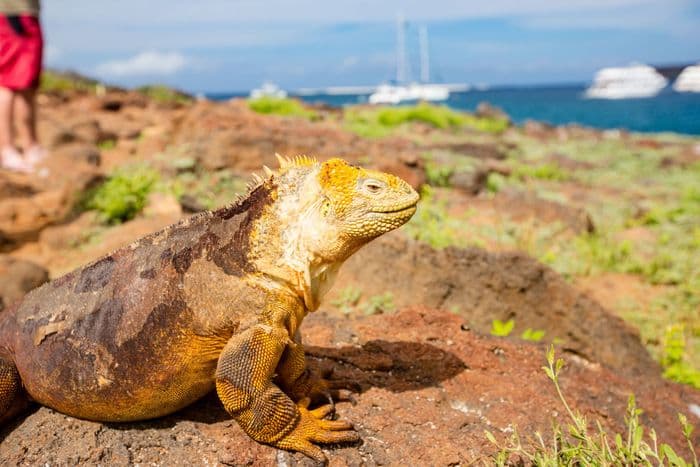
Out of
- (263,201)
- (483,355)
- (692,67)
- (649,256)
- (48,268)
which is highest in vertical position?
(692,67)

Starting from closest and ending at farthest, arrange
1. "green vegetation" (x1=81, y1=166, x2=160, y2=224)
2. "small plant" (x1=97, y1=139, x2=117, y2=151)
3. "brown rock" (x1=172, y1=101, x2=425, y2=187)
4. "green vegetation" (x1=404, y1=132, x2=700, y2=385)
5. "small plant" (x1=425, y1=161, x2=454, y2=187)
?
1. "green vegetation" (x1=404, y1=132, x2=700, y2=385)
2. "green vegetation" (x1=81, y1=166, x2=160, y2=224)
3. "brown rock" (x1=172, y1=101, x2=425, y2=187)
4. "small plant" (x1=425, y1=161, x2=454, y2=187)
5. "small plant" (x1=97, y1=139, x2=117, y2=151)

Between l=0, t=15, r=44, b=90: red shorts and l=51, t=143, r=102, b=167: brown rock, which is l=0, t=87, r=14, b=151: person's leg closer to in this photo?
l=0, t=15, r=44, b=90: red shorts

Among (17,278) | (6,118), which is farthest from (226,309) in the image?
(6,118)

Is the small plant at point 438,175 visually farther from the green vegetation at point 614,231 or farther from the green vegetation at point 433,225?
the green vegetation at point 433,225

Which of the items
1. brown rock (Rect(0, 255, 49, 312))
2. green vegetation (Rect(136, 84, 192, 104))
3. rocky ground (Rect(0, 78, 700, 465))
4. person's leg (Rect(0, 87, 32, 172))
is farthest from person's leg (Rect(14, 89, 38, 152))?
green vegetation (Rect(136, 84, 192, 104))

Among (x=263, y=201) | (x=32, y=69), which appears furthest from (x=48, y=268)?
(x=263, y=201)

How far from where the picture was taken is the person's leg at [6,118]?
7.60 m

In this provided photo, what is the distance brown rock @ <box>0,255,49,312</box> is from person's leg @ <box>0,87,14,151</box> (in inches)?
93.5

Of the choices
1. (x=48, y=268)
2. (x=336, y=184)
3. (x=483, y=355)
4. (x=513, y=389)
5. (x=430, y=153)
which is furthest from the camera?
(x=430, y=153)

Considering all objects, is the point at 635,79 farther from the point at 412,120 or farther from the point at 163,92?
the point at 163,92

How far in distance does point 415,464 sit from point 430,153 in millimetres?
10685

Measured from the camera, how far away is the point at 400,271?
5.77 m

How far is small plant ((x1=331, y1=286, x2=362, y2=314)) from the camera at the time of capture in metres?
5.44

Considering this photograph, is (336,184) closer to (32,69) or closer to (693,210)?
(32,69)
